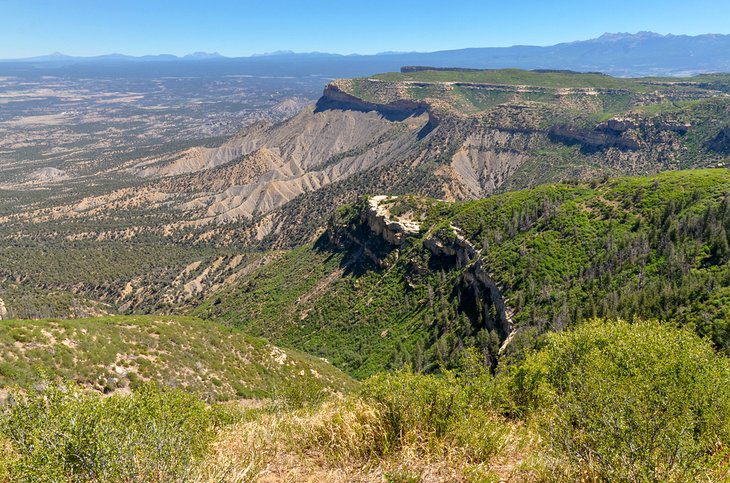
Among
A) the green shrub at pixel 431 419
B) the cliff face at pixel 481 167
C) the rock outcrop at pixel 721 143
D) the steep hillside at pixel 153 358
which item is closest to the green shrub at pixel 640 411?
the green shrub at pixel 431 419

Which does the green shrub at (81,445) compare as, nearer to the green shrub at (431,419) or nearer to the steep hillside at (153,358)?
the green shrub at (431,419)

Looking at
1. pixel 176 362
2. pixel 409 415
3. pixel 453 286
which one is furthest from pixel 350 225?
pixel 409 415

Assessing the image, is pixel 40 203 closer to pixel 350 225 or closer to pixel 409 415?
pixel 350 225

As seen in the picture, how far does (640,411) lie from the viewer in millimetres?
12047

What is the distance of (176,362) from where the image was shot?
3894 centimetres

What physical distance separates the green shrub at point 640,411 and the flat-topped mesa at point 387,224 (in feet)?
200

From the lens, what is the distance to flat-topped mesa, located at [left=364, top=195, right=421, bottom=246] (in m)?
82.8

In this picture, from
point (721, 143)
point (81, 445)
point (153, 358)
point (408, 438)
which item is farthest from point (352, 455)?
point (721, 143)

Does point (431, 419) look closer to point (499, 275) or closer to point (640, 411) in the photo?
point (640, 411)

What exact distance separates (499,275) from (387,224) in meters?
29.7

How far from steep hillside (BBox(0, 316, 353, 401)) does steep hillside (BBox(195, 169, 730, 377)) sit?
61.0 ft

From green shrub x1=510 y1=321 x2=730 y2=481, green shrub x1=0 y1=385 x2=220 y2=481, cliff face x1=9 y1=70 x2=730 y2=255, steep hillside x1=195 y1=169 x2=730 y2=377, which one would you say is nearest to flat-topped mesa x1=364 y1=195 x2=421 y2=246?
steep hillside x1=195 y1=169 x2=730 y2=377

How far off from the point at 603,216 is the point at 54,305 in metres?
101

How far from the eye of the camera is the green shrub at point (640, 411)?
1054cm
